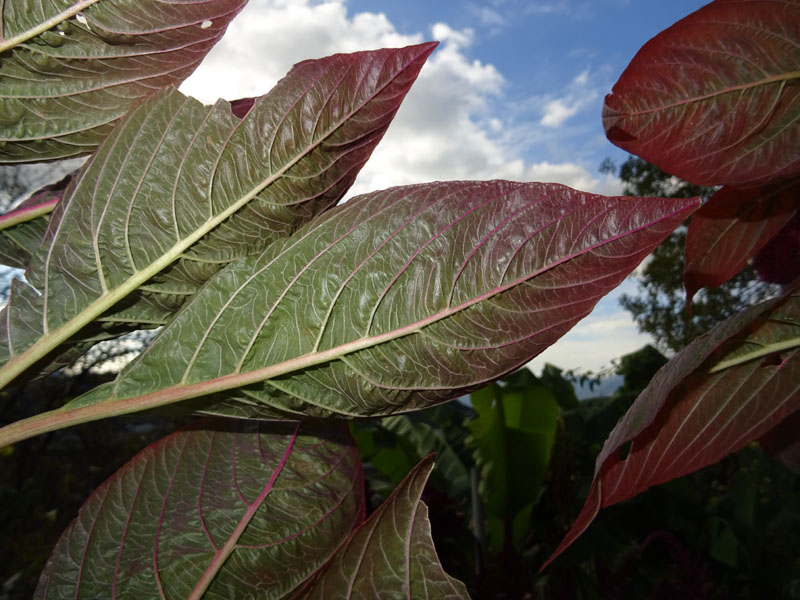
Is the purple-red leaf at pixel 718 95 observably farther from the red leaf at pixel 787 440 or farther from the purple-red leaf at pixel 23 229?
the purple-red leaf at pixel 23 229

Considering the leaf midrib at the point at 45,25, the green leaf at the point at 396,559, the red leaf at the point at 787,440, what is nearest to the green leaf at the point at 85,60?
the leaf midrib at the point at 45,25

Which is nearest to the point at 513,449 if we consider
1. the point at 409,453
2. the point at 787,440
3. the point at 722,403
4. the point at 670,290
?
the point at 409,453

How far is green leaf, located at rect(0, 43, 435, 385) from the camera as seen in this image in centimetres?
23

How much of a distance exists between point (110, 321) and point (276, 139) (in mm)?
114

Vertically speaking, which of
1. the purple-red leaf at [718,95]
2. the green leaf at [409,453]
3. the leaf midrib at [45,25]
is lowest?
the green leaf at [409,453]

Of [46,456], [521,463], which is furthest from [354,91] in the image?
[46,456]

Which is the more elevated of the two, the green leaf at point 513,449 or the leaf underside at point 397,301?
the leaf underside at point 397,301

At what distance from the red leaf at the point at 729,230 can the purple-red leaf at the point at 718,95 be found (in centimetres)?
7

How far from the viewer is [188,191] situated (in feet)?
0.78

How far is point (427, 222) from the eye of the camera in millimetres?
212

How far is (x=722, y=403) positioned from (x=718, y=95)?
142 mm

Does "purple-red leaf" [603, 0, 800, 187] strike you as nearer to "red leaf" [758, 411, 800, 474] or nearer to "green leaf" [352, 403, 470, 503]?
"red leaf" [758, 411, 800, 474]

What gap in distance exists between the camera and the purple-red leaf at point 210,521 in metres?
0.25

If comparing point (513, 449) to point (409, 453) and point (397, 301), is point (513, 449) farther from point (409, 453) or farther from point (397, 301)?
point (397, 301)
